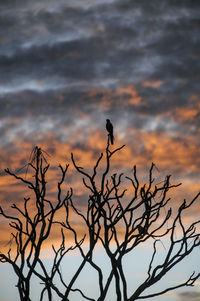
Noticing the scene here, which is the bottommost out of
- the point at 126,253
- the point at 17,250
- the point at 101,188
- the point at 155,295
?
the point at 155,295

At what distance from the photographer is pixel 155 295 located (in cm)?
541

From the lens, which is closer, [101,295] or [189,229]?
[101,295]

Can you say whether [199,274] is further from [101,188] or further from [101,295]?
[101,188]

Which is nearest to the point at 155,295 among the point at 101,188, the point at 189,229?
the point at 189,229

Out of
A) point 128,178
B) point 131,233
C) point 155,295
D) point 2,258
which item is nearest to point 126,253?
point 131,233

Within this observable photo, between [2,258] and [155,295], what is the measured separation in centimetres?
200

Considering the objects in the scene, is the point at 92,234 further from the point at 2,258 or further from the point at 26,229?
the point at 2,258

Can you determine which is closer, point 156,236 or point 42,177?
point 42,177

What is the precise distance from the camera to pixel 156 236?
5926 mm

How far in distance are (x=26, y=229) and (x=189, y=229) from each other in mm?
2247

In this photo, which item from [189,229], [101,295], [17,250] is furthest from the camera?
[189,229]

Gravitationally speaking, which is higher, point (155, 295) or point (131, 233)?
point (131, 233)

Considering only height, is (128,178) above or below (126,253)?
above

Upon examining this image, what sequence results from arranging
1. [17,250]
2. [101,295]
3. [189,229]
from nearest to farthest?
[101,295] < [17,250] < [189,229]
